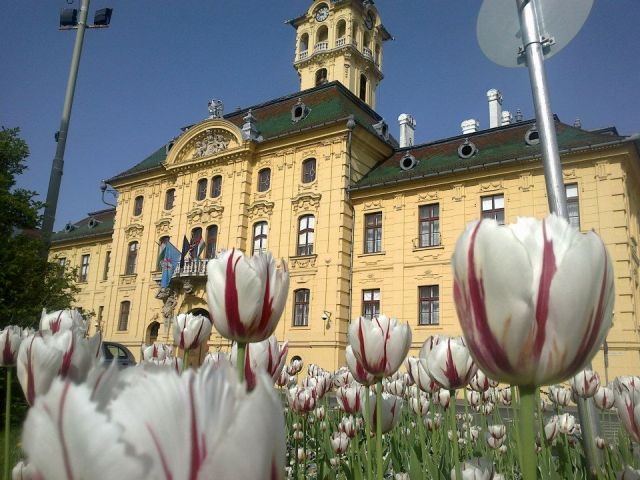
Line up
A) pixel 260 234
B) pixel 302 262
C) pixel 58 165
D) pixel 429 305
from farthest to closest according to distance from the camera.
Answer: pixel 260 234 < pixel 302 262 < pixel 429 305 < pixel 58 165

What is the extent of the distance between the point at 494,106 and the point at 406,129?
194 inches

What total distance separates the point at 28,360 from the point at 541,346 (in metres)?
1.20

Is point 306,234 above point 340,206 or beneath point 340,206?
beneath

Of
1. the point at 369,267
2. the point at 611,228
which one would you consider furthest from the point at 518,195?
the point at 369,267

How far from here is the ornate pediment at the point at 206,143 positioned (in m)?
24.0

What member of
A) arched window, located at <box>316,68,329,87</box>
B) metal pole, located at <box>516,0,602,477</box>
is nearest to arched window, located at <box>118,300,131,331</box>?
arched window, located at <box>316,68,329,87</box>

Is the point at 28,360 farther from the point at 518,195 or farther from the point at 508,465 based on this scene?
the point at 518,195

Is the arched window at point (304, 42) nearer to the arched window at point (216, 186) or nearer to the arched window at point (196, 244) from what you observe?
the arched window at point (216, 186)

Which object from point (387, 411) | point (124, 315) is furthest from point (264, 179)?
point (387, 411)

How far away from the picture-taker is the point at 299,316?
808 inches

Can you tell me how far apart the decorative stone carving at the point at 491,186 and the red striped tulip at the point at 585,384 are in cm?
1627

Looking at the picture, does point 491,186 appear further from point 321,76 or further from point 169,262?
point 321,76

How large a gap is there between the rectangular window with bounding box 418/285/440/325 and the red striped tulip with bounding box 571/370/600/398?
15.7m

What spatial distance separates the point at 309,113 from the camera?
2405 centimetres
